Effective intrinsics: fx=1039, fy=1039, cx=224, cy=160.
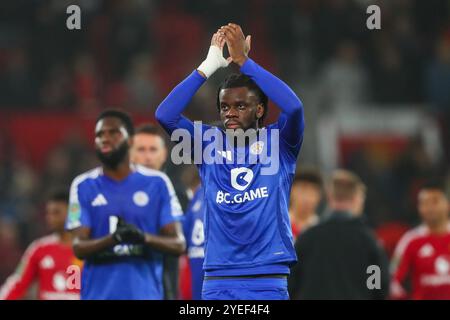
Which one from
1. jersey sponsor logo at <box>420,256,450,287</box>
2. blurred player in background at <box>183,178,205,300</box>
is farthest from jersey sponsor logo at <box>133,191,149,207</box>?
jersey sponsor logo at <box>420,256,450,287</box>

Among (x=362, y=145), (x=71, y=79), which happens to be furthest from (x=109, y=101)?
(x=362, y=145)

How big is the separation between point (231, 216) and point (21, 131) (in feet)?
30.6

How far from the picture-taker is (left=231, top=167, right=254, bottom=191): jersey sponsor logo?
5680 mm

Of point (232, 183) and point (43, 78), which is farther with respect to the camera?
point (43, 78)

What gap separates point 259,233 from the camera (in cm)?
557

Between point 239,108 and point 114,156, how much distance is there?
1.73 metres

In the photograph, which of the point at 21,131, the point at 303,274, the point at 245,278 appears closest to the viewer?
the point at 245,278

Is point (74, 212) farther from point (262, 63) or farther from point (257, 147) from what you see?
point (262, 63)

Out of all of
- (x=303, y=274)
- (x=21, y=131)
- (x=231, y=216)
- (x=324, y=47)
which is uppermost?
(x=324, y=47)

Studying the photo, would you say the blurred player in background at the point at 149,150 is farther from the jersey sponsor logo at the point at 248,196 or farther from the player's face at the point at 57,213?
the jersey sponsor logo at the point at 248,196

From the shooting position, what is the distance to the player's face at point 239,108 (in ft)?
18.7

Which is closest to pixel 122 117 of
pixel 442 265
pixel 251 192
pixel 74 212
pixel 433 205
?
pixel 74 212

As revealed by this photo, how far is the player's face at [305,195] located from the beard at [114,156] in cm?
237
